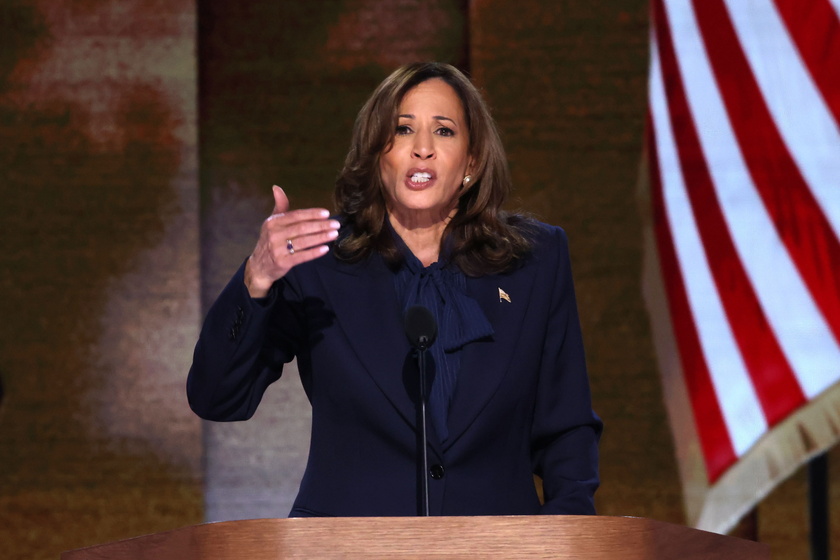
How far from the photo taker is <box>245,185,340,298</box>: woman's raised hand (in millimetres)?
1464

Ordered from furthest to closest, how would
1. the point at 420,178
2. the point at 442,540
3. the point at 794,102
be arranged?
the point at 794,102
the point at 420,178
the point at 442,540

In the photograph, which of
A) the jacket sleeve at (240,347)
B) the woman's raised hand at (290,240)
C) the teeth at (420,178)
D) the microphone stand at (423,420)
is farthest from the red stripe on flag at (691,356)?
the woman's raised hand at (290,240)

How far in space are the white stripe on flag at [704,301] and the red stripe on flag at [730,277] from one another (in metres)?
0.03

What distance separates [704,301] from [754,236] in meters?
0.30

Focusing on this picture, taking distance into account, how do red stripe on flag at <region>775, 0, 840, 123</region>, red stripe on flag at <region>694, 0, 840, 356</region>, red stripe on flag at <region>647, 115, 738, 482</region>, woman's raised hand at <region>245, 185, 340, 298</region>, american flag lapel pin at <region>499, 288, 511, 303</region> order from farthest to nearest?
red stripe on flag at <region>647, 115, 738, 482</region> < red stripe on flag at <region>694, 0, 840, 356</region> < red stripe on flag at <region>775, 0, 840, 123</region> < american flag lapel pin at <region>499, 288, 511, 303</region> < woman's raised hand at <region>245, 185, 340, 298</region>

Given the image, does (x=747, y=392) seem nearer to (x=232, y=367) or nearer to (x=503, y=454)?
(x=503, y=454)

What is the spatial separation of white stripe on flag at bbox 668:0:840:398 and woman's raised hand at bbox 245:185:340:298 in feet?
8.48

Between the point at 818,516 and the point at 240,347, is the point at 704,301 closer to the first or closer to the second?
the point at 818,516

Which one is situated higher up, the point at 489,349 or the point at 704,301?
the point at 704,301

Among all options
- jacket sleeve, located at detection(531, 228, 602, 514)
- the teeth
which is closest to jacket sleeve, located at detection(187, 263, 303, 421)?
the teeth

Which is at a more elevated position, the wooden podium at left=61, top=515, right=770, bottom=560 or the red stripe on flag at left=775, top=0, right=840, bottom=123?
the red stripe on flag at left=775, top=0, right=840, bottom=123

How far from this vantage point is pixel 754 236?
3773 mm

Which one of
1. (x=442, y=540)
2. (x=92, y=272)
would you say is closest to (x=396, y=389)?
(x=442, y=540)

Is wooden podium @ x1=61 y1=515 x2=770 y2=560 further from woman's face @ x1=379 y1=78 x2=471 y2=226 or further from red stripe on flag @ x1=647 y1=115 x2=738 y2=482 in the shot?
red stripe on flag @ x1=647 y1=115 x2=738 y2=482
